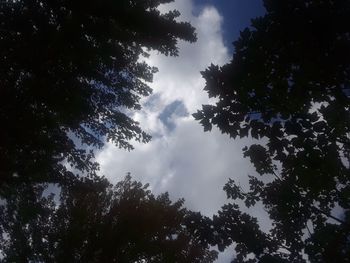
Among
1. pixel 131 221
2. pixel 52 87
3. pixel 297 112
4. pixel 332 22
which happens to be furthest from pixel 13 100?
pixel 131 221

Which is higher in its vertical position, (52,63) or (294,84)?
(52,63)

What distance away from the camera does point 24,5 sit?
9516 mm

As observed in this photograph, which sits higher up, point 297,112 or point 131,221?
point 131,221

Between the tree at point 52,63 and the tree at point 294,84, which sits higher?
the tree at point 52,63

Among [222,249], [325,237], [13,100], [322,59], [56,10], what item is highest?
[56,10]

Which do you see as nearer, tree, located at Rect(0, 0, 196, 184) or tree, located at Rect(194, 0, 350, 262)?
tree, located at Rect(194, 0, 350, 262)

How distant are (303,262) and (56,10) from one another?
940 cm

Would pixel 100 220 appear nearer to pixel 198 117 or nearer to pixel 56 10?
pixel 56 10

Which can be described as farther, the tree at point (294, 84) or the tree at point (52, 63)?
the tree at point (52, 63)

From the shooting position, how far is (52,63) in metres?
8.55

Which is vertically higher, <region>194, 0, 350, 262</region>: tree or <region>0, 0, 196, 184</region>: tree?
<region>0, 0, 196, 184</region>: tree

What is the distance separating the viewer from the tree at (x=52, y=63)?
7.88 meters

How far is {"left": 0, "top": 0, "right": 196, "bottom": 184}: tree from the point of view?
788 centimetres

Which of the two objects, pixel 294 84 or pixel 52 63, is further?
pixel 52 63
